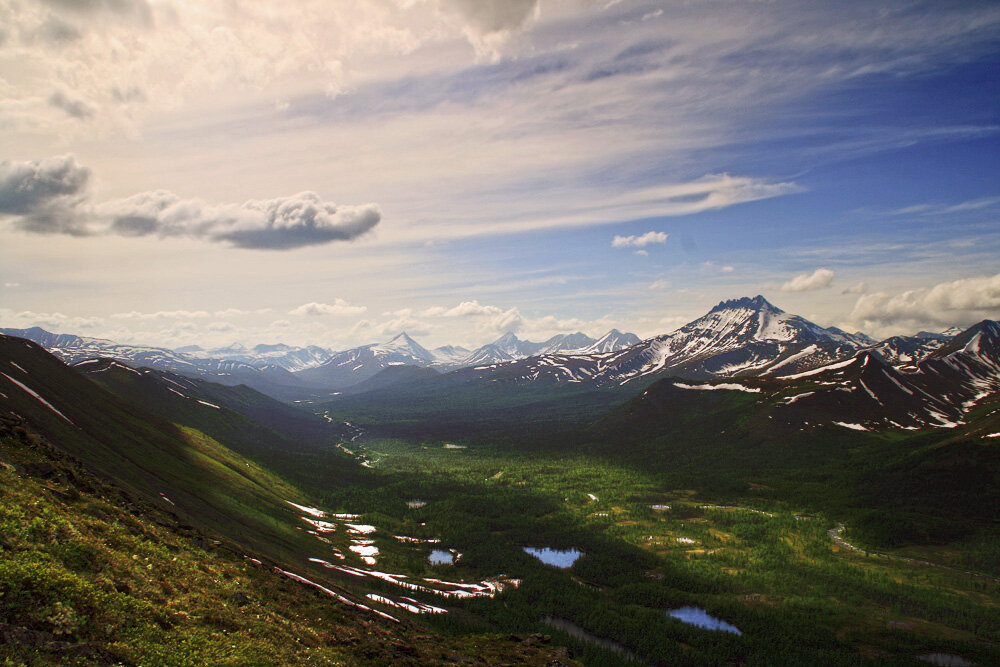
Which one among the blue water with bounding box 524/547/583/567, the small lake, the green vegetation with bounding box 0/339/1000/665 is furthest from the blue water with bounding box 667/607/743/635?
the blue water with bounding box 524/547/583/567

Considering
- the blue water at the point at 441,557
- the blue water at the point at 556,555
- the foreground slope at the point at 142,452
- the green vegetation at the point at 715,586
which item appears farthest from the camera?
the blue water at the point at 556,555

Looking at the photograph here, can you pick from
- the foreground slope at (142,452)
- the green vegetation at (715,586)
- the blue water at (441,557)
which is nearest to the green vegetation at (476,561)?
the green vegetation at (715,586)

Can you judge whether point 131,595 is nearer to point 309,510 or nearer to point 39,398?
point 39,398

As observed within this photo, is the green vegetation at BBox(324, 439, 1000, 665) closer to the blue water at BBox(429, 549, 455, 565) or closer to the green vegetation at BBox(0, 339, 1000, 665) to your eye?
the green vegetation at BBox(0, 339, 1000, 665)

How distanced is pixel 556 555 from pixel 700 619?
4876cm

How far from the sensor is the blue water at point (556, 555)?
140250mm

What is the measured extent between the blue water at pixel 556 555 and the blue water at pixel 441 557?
23970 mm

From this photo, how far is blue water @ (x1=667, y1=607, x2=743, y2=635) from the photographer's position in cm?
10288

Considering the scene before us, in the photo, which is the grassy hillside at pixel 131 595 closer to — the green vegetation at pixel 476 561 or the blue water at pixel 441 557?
the green vegetation at pixel 476 561

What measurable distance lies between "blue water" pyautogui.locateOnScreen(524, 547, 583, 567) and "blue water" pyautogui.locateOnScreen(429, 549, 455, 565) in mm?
23970

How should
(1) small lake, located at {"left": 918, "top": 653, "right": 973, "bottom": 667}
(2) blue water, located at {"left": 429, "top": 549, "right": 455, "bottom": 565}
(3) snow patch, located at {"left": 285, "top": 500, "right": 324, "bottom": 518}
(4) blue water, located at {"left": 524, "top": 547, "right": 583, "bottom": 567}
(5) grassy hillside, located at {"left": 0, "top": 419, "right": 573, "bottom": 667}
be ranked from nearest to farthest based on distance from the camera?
(5) grassy hillside, located at {"left": 0, "top": 419, "right": 573, "bottom": 667}, (1) small lake, located at {"left": 918, "top": 653, "right": 973, "bottom": 667}, (2) blue water, located at {"left": 429, "top": 549, "right": 455, "bottom": 565}, (4) blue water, located at {"left": 524, "top": 547, "right": 583, "bottom": 567}, (3) snow patch, located at {"left": 285, "top": 500, "right": 324, "bottom": 518}

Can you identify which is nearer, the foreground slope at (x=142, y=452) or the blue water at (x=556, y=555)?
the foreground slope at (x=142, y=452)

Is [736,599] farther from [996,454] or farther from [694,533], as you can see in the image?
[996,454]

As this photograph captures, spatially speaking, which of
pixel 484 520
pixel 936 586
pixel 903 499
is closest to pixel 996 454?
pixel 903 499
